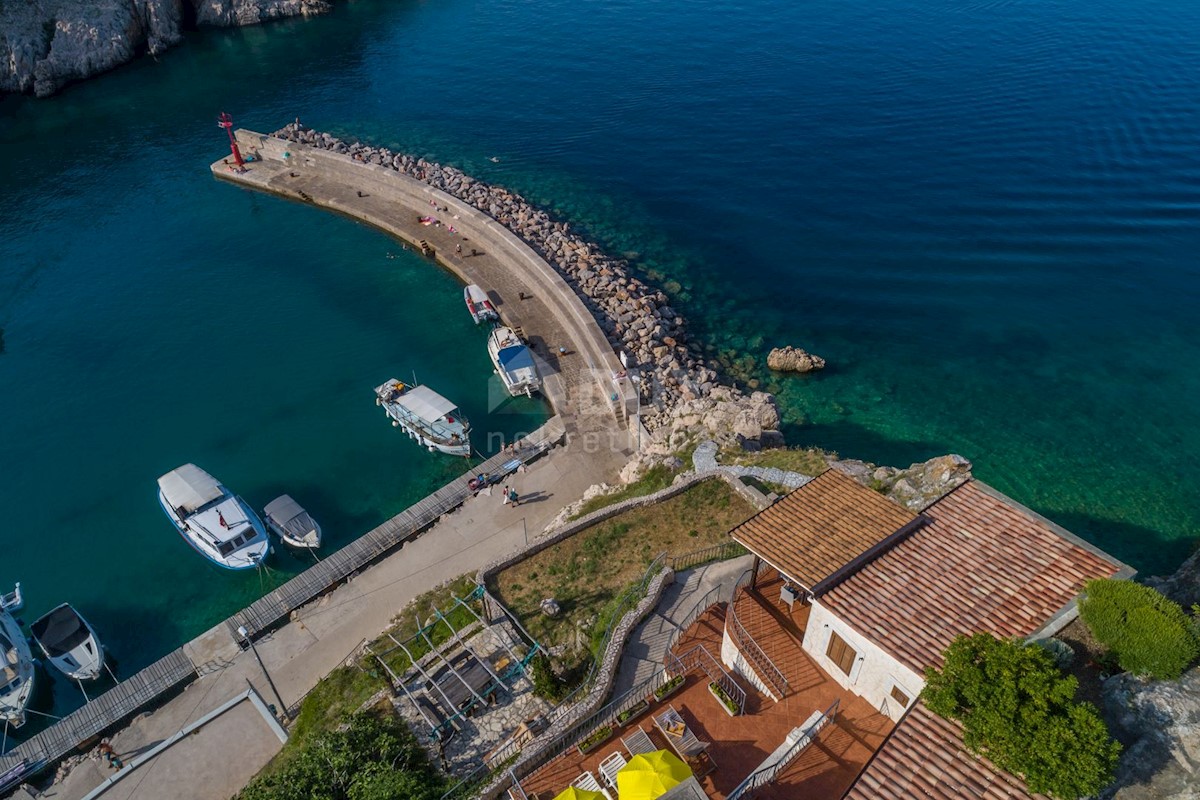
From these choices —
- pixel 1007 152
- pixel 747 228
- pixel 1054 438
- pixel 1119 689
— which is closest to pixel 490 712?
pixel 1119 689

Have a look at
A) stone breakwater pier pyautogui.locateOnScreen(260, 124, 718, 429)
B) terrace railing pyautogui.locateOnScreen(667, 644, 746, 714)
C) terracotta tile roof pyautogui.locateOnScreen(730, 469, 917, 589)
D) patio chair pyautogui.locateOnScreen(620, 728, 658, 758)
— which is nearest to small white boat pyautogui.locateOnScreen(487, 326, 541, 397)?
stone breakwater pier pyautogui.locateOnScreen(260, 124, 718, 429)

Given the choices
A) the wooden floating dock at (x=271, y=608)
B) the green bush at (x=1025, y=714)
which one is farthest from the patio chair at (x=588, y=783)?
the wooden floating dock at (x=271, y=608)

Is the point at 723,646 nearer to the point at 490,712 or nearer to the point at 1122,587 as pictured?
the point at 490,712

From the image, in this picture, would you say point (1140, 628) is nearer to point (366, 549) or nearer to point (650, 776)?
point (650, 776)

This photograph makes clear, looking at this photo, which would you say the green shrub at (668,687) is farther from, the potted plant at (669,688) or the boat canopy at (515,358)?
the boat canopy at (515,358)

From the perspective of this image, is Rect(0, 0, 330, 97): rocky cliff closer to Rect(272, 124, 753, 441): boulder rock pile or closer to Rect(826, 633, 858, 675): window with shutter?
Rect(272, 124, 753, 441): boulder rock pile

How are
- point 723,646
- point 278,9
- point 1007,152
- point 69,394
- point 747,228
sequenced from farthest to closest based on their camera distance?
point 278,9 → point 1007,152 → point 747,228 → point 69,394 → point 723,646
